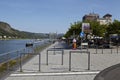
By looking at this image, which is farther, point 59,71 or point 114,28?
point 114,28

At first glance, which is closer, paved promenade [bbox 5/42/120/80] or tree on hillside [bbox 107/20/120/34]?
paved promenade [bbox 5/42/120/80]

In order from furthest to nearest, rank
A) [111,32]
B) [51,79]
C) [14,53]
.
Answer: [111,32], [14,53], [51,79]

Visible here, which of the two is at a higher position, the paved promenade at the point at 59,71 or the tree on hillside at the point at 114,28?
the tree on hillside at the point at 114,28

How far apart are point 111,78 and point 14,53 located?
31.1 feet

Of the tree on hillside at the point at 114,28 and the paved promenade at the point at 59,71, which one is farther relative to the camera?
the tree on hillside at the point at 114,28

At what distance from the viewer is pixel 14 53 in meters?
18.7

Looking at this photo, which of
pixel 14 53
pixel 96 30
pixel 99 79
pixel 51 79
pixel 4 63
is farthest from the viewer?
pixel 96 30

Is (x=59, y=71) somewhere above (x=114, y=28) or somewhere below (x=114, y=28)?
below

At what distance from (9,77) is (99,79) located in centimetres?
463

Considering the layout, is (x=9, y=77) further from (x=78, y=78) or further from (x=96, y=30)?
(x=96, y=30)

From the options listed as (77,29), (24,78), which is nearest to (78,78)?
(24,78)

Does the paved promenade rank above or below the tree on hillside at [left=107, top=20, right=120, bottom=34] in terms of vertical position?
below

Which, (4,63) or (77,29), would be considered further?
(77,29)

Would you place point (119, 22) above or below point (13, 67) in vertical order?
above
